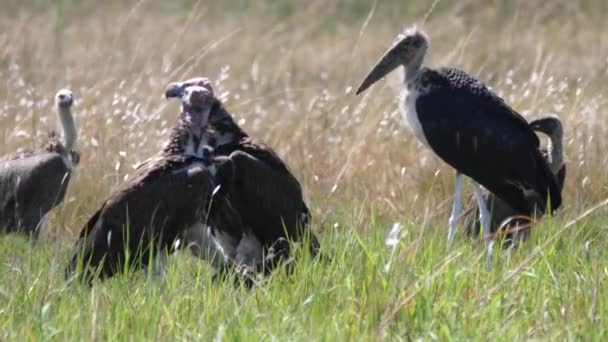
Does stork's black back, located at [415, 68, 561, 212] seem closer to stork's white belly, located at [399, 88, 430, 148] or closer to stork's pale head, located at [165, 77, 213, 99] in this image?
stork's white belly, located at [399, 88, 430, 148]

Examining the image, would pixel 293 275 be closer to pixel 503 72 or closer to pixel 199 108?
pixel 199 108

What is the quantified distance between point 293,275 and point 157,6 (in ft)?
40.5

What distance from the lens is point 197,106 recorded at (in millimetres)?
6293

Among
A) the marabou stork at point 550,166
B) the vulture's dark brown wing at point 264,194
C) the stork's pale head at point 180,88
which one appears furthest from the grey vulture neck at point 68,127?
the marabou stork at point 550,166

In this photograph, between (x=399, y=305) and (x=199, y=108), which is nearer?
(x=399, y=305)

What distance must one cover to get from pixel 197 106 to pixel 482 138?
4.23 feet

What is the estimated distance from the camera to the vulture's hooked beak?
282 inches

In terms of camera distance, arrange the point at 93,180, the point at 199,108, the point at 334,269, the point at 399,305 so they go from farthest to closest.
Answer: the point at 93,180, the point at 199,108, the point at 334,269, the point at 399,305

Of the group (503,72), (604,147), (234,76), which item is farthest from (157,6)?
(604,147)

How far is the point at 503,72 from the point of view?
1269 centimetres

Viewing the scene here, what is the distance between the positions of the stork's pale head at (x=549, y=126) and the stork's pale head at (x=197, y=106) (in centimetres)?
167

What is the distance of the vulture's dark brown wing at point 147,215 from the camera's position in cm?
569

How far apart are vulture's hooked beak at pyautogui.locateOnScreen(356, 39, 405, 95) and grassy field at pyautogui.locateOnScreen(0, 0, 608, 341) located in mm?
507

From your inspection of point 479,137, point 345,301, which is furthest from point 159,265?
point 479,137
